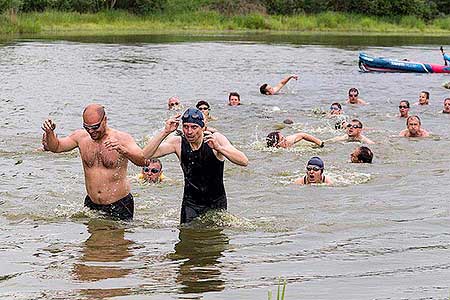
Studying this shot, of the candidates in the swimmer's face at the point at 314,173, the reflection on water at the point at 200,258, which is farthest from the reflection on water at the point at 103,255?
the swimmer's face at the point at 314,173

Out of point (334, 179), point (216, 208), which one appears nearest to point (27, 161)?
point (334, 179)

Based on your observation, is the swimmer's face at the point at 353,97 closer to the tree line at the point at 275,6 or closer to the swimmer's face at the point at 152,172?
the swimmer's face at the point at 152,172

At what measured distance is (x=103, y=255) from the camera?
936 cm

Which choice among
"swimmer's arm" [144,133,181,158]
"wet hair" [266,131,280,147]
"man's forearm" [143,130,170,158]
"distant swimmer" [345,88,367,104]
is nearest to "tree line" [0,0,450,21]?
"distant swimmer" [345,88,367,104]

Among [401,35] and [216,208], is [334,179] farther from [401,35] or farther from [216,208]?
[401,35]

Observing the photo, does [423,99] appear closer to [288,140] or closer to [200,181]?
[288,140]

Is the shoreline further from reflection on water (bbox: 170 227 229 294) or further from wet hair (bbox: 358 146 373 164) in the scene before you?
reflection on water (bbox: 170 227 229 294)

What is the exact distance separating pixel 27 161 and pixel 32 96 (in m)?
10.5

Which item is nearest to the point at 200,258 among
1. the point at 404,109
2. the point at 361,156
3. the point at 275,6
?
the point at 361,156

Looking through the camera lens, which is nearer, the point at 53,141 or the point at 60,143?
the point at 53,141

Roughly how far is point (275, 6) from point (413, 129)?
54817 mm

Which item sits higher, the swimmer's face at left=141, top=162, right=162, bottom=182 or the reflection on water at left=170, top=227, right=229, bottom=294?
the reflection on water at left=170, top=227, right=229, bottom=294

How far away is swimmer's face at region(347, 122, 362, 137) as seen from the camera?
18.9 meters

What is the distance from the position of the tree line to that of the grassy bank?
1.17 metres
